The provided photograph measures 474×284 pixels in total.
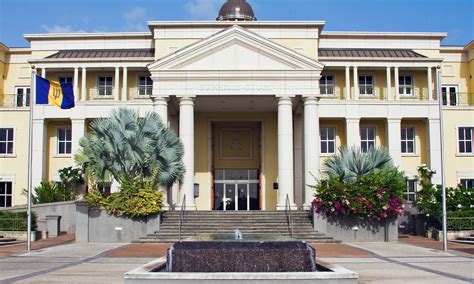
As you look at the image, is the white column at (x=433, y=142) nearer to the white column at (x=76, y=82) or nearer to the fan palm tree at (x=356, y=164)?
the fan palm tree at (x=356, y=164)

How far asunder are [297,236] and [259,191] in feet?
40.2

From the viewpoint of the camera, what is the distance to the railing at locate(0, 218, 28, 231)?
27.8m

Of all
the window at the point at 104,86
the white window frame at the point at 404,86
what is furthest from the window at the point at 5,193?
the white window frame at the point at 404,86

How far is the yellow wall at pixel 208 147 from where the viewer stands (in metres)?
39.0

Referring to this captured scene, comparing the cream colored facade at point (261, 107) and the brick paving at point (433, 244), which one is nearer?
the brick paving at point (433, 244)

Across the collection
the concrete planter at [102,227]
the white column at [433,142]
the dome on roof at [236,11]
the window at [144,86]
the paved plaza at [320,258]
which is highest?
the dome on roof at [236,11]

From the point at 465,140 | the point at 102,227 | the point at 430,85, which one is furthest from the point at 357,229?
the point at 465,140

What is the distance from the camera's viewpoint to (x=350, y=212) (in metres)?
27.6

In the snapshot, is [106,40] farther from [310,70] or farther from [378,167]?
[378,167]

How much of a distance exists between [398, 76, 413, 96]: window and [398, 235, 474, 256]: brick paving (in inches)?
543

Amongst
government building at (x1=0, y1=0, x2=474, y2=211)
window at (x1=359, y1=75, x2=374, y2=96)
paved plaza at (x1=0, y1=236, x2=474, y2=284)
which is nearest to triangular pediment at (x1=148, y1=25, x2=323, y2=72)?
government building at (x1=0, y1=0, x2=474, y2=211)

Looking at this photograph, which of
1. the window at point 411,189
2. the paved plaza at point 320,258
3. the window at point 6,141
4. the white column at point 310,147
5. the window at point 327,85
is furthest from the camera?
the window at point 327,85

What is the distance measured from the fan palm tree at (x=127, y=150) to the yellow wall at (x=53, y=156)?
1162 centimetres

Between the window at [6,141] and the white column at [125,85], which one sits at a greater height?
the white column at [125,85]
